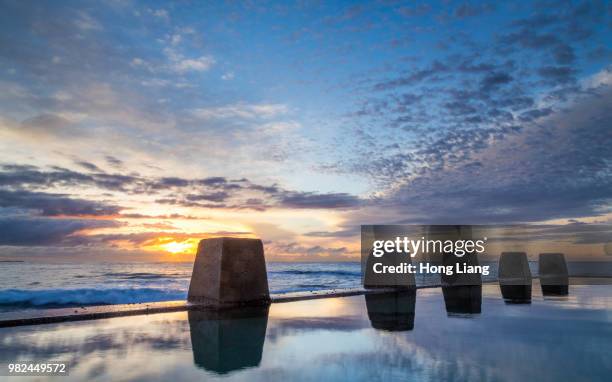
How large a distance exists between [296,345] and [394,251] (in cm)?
1052

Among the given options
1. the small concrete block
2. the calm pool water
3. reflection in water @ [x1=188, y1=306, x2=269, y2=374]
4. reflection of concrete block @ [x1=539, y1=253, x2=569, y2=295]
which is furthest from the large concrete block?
reflection of concrete block @ [x1=539, y1=253, x2=569, y2=295]

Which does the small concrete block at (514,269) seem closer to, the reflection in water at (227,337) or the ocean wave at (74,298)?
the reflection in water at (227,337)

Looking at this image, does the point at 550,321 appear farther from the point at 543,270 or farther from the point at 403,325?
the point at 543,270

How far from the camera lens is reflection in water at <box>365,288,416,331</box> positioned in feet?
27.4

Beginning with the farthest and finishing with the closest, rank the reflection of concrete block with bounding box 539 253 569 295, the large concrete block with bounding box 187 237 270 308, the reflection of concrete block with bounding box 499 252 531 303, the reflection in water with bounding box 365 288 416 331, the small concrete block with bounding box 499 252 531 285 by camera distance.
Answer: the reflection of concrete block with bounding box 539 253 569 295 → the small concrete block with bounding box 499 252 531 285 → the reflection of concrete block with bounding box 499 252 531 303 → the large concrete block with bounding box 187 237 270 308 → the reflection in water with bounding box 365 288 416 331

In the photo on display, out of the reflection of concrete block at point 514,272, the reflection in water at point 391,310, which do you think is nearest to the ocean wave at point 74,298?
the reflection in water at point 391,310

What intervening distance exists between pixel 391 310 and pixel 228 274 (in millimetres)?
4192

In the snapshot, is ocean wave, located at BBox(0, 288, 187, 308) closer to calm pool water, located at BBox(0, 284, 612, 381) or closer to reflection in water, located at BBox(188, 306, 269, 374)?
reflection in water, located at BBox(188, 306, 269, 374)

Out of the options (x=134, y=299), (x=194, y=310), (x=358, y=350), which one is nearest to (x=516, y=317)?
(x=358, y=350)

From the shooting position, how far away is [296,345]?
629cm

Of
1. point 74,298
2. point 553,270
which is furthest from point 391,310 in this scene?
point 74,298

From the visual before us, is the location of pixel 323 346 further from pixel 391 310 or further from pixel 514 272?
pixel 514 272

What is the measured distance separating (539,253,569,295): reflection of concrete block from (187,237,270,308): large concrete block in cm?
1555

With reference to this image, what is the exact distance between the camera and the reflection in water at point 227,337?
5.23m
